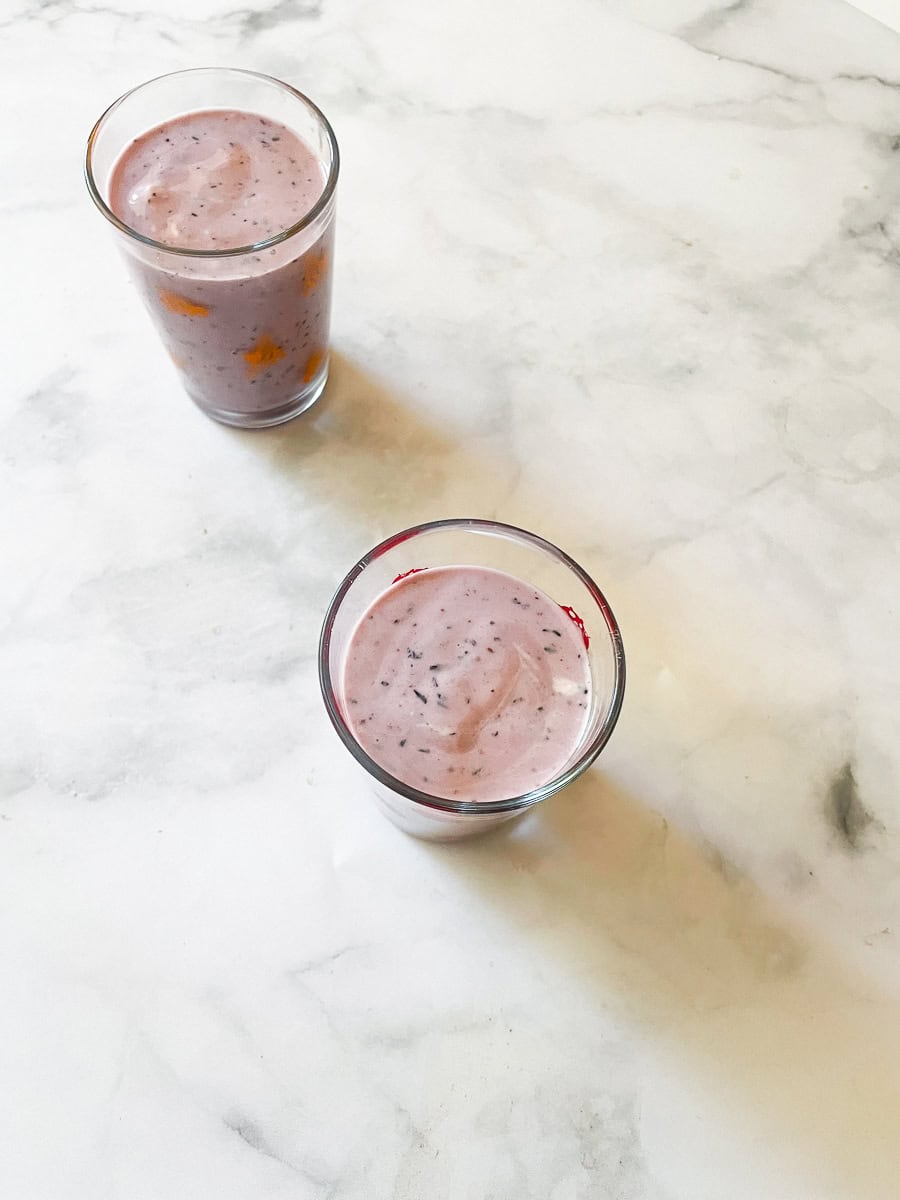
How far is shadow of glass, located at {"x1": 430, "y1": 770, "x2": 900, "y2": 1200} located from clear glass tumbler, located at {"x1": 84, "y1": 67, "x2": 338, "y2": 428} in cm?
46

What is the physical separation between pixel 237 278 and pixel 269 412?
19 centimetres

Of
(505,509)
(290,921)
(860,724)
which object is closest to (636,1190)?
(290,921)

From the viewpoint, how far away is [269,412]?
3.24ft

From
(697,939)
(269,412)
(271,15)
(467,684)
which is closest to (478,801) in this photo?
(467,684)

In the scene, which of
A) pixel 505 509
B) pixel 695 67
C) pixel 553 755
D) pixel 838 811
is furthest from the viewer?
pixel 695 67

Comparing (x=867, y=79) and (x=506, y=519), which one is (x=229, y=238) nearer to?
(x=506, y=519)

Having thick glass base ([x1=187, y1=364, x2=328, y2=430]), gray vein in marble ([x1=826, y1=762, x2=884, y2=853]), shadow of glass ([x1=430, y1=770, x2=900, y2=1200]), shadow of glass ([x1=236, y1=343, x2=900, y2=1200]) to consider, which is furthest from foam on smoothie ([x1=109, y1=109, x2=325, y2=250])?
gray vein in marble ([x1=826, y1=762, x2=884, y2=853])

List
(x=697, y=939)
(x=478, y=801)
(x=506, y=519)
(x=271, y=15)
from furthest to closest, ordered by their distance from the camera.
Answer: (x=271, y=15) → (x=506, y=519) → (x=697, y=939) → (x=478, y=801)

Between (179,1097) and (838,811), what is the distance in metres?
0.58

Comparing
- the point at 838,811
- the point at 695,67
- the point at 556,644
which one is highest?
the point at 695,67

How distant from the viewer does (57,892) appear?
2.69 ft

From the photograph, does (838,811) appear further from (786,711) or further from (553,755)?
(553,755)

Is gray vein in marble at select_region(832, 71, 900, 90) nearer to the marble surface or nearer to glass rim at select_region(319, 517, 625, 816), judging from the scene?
the marble surface

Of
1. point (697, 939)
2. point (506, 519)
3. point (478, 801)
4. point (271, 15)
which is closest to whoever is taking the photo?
point (478, 801)
